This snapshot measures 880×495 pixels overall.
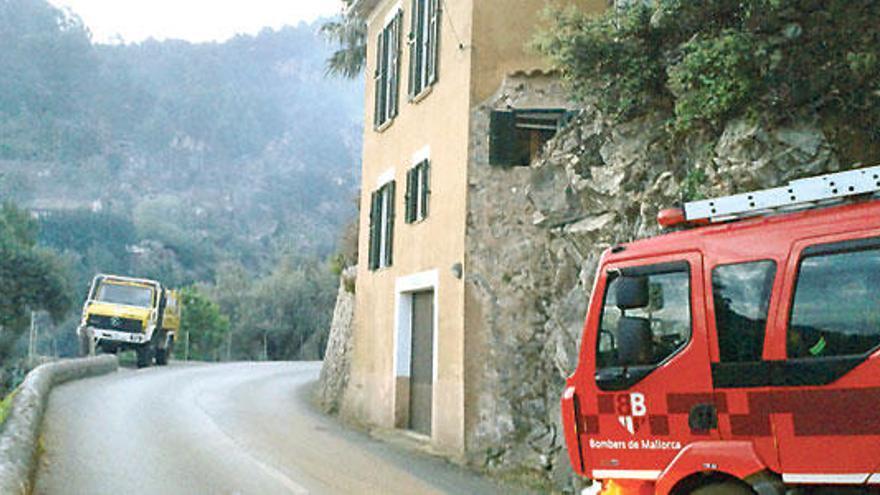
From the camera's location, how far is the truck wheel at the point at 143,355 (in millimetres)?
32562

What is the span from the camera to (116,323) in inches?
1248

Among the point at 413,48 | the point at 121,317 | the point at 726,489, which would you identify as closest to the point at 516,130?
the point at 413,48

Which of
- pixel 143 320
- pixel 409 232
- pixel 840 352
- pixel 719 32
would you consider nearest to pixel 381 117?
pixel 409 232

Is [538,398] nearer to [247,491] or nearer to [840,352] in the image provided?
[247,491]

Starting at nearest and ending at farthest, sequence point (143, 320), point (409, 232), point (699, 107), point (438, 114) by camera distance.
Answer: point (699, 107) → point (438, 114) → point (409, 232) → point (143, 320)

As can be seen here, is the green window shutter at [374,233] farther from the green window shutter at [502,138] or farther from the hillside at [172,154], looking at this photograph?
the hillside at [172,154]

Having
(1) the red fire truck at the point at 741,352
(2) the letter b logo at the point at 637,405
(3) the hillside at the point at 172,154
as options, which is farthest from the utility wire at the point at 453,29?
(3) the hillside at the point at 172,154

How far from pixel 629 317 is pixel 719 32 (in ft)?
15.9

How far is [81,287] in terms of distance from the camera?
79.5 m

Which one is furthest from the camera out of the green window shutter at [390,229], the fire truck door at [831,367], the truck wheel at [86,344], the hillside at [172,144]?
the hillside at [172,144]

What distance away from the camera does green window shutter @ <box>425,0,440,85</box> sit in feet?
51.3

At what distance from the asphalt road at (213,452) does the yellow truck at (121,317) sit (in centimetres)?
1000

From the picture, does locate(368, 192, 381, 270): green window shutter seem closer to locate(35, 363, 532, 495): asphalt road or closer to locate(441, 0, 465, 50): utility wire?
locate(35, 363, 532, 495): asphalt road

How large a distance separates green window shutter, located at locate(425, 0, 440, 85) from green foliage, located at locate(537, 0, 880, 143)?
5194mm
